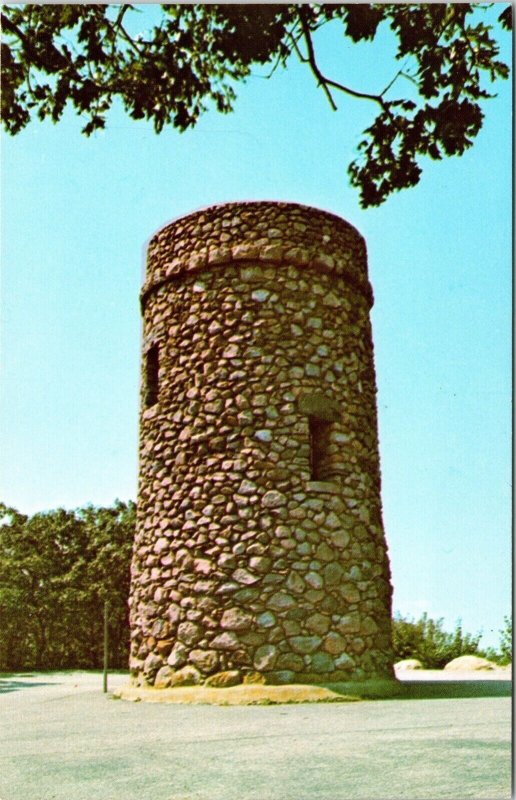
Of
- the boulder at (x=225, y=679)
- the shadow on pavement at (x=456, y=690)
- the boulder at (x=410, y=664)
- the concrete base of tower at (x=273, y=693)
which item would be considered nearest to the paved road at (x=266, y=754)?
the concrete base of tower at (x=273, y=693)

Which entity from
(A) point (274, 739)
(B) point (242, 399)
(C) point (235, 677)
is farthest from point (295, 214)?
(A) point (274, 739)

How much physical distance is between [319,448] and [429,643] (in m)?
7.89

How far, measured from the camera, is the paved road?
3707 millimetres

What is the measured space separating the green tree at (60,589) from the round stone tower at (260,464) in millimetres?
12024

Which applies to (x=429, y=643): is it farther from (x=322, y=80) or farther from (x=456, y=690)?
(x=322, y=80)

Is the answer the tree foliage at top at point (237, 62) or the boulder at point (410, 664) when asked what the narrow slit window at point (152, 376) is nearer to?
the tree foliage at top at point (237, 62)

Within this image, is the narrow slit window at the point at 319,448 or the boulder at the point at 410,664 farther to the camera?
the boulder at the point at 410,664

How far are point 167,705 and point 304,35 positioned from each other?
5.52 metres

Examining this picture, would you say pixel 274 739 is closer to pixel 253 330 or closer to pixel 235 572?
pixel 235 572

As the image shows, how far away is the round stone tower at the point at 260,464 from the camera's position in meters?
7.15

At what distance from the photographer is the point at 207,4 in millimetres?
4898

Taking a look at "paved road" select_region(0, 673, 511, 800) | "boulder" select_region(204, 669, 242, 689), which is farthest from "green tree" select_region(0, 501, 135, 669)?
"paved road" select_region(0, 673, 511, 800)

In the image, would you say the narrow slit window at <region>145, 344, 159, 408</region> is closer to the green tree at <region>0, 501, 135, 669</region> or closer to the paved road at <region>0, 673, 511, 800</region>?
the paved road at <region>0, 673, 511, 800</region>

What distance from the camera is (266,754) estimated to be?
14.1 feet
